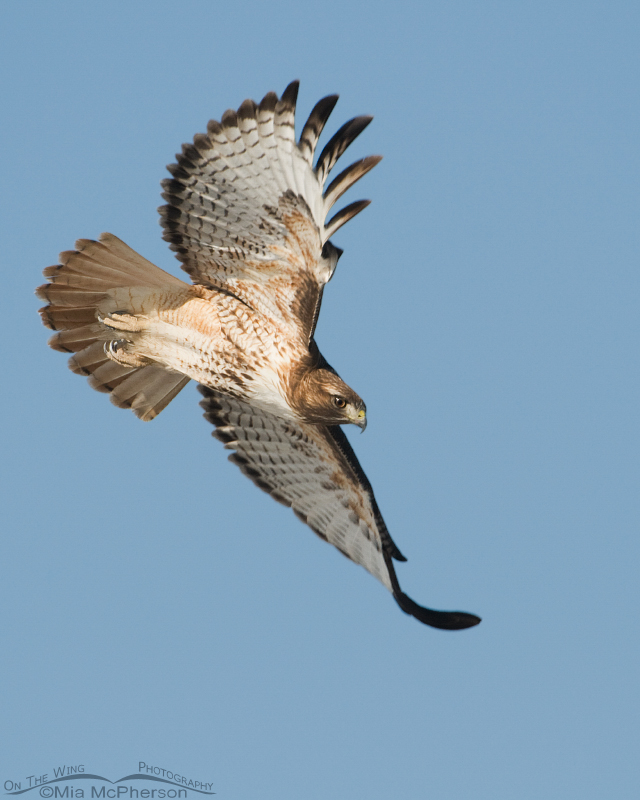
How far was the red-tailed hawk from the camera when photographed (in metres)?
7.45

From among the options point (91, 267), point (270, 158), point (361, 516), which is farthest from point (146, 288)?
point (361, 516)

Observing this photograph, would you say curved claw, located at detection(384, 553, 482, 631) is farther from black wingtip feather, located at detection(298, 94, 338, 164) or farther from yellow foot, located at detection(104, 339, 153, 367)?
black wingtip feather, located at detection(298, 94, 338, 164)

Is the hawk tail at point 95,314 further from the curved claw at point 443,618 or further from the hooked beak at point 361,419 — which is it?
the curved claw at point 443,618

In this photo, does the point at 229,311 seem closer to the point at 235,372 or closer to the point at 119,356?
the point at 235,372

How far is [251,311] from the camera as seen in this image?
8.15m

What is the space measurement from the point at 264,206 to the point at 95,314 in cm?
194

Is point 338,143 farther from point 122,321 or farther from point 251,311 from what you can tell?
point 122,321

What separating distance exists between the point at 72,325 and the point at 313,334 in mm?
2081

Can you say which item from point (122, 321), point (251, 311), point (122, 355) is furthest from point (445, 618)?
point (122, 321)

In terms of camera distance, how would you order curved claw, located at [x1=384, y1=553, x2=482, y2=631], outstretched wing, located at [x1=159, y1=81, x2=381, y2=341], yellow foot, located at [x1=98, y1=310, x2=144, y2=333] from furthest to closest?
curved claw, located at [x1=384, y1=553, x2=482, y2=631] < yellow foot, located at [x1=98, y1=310, x2=144, y2=333] < outstretched wing, located at [x1=159, y1=81, x2=381, y2=341]

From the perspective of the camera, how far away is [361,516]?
969 centimetres

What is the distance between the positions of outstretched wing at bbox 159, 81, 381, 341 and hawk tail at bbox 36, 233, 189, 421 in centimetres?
51

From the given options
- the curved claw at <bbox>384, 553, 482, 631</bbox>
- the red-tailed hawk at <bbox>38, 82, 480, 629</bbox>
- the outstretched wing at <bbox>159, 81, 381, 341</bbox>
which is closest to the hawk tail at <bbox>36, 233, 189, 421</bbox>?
the red-tailed hawk at <bbox>38, 82, 480, 629</bbox>

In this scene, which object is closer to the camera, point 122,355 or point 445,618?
point 122,355
